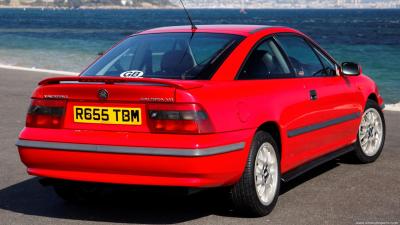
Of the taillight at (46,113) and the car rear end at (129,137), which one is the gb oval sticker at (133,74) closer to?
the car rear end at (129,137)

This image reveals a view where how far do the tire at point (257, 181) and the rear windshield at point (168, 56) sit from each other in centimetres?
66

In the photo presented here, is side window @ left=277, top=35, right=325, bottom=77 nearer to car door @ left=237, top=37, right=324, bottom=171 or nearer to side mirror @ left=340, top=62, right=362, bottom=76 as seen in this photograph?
car door @ left=237, top=37, right=324, bottom=171

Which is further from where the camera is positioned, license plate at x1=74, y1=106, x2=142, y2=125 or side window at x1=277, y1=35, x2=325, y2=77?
side window at x1=277, y1=35, x2=325, y2=77

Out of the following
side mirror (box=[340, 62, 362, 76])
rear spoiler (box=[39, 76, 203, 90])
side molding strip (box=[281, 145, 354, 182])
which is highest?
rear spoiler (box=[39, 76, 203, 90])

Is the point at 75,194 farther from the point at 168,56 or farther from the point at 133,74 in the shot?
the point at 168,56

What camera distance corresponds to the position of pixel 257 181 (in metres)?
6.09

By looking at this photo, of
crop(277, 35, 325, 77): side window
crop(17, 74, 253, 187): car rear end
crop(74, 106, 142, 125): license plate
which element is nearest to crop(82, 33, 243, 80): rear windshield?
crop(17, 74, 253, 187): car rear end

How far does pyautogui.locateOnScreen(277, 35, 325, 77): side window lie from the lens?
7.04m

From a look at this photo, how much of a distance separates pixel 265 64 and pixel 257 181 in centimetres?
101

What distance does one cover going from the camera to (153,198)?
22.5ft

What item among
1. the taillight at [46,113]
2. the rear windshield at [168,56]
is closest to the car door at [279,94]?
the rear windshield at [168,56]

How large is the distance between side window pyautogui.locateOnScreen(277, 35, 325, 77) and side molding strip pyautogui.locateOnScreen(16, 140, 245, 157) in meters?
1.53

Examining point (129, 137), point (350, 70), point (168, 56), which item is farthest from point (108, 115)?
point (350, 70)

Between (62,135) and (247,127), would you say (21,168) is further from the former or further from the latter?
(247,127)
